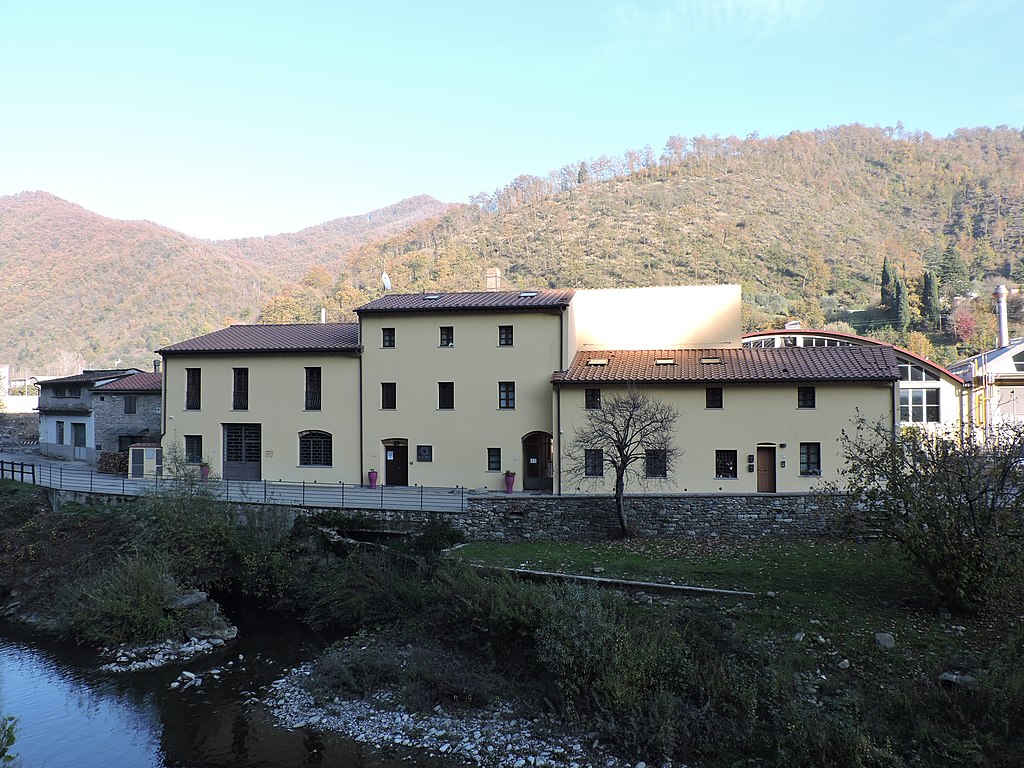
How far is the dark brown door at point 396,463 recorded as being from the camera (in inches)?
1169

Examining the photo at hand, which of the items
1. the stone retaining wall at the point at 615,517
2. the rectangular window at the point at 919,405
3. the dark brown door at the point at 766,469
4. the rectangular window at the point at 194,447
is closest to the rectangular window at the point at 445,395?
the stone retaining wall at the point at 615,517

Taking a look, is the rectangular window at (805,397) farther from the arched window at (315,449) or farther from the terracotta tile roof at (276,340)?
the arched window at (315,449)

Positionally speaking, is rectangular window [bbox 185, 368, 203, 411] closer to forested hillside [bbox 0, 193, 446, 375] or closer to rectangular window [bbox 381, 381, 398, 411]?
rectangular window [bbox 381, 381, 398, 411]

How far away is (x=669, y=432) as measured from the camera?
2611 centimetres

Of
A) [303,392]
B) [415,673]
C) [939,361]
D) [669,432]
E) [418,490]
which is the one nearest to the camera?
[415,673]

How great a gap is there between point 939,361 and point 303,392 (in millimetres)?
51829

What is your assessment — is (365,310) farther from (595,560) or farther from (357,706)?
(357,706)

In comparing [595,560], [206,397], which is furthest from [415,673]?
[206,397]

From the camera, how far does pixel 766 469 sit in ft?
86.2

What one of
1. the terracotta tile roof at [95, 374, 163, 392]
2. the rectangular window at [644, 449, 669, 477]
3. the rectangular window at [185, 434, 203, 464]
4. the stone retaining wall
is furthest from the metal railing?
the rectangular window at [644, 449, 669, 477]

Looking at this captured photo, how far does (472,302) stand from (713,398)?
35.4 feet

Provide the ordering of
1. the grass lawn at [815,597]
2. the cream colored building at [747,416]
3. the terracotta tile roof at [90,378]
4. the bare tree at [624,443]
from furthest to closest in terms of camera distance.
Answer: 1. the terracotta tile roof at [90,378]
2. the cream colored building at [747,416]
3. the bare tree at [624,443]
4. the grass lawn at [815,597]

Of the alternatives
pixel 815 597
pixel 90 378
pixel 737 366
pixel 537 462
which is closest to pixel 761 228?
pixel 737 366

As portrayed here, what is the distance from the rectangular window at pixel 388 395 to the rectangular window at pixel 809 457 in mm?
16541
